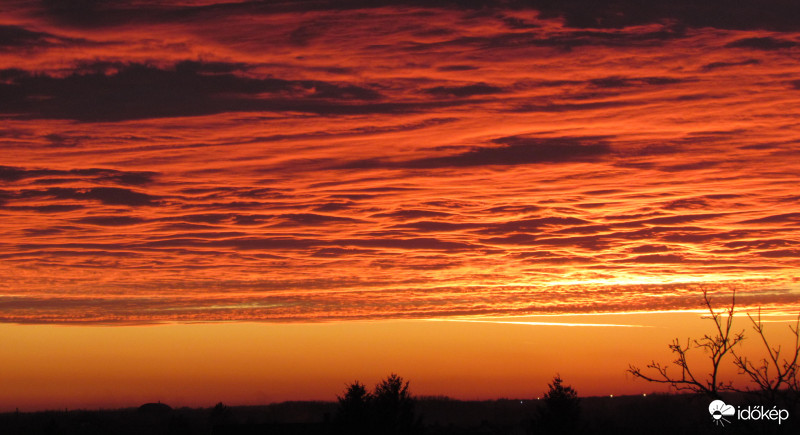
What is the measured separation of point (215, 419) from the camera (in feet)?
349

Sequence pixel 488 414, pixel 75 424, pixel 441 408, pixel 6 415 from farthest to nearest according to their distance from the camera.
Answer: pixel 6 415 < pixel 441 408 < pixel 488 414 < pixel 75 424

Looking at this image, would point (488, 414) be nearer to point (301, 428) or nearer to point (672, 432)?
point (672, 432)

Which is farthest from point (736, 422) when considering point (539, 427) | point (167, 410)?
point (167, 410)

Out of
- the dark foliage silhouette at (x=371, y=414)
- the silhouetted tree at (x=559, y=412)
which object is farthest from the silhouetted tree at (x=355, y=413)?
the silhouetted tree at (x=559, y=412)

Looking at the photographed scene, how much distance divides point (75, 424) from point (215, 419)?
105 ft

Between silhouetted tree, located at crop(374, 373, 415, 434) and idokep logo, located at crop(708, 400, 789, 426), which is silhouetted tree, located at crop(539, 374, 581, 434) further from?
idokep logo, located at crop(708, 400, 789, 426)
